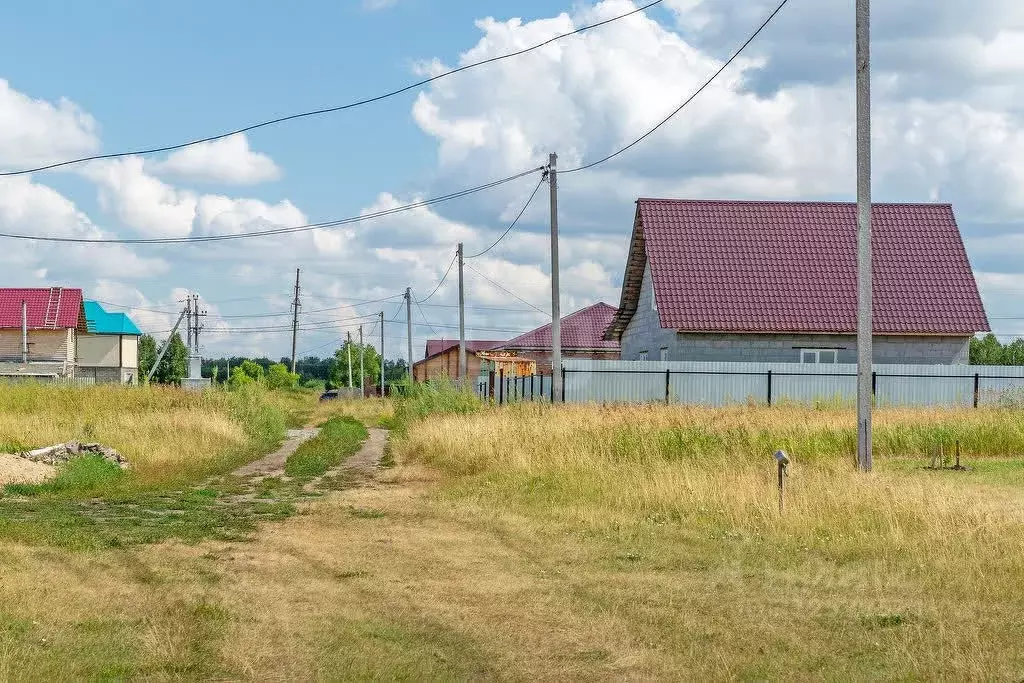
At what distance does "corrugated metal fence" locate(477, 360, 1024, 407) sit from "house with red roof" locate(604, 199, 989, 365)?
1562 millimetres

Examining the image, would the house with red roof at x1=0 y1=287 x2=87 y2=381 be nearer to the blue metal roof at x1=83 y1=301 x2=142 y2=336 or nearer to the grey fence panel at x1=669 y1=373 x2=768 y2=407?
the blue metal roof at x1=83 y1=301 x2=142 y2=336

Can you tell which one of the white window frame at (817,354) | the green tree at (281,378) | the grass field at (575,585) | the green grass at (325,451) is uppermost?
the white window frame at (817,354)

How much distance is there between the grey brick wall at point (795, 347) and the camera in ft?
110

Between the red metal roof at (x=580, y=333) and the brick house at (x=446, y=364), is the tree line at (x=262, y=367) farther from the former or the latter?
the red metal roof at (x=580, y=333)

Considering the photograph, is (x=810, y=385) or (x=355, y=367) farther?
(x=355, y=367)

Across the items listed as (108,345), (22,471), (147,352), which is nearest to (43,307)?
(108,345)

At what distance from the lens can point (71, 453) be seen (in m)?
21.2

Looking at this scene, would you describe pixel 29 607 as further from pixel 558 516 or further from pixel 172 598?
pixel 558 516

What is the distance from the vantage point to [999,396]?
30422 millimetres

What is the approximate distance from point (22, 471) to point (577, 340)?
4652 centimetres

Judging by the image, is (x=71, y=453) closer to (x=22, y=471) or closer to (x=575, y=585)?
(x=22, y=471)

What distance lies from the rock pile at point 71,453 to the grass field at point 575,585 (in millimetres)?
6479

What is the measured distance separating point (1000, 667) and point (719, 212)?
30.3 metres

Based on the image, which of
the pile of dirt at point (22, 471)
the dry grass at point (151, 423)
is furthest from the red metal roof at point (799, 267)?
the pile of dirt at point (22, 471)
